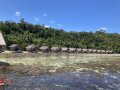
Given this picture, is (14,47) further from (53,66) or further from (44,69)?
(44,69)

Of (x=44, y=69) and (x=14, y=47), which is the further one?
(x=14, y=47)

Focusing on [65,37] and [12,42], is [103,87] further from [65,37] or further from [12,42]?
[65,37]

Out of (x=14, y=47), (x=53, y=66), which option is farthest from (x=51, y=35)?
(x=53, y=66)

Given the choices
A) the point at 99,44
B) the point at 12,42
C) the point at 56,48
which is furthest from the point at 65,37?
the point at 12,42

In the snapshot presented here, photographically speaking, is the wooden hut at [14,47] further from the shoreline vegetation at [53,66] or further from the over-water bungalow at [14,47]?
the shoreline vegetation at [53,66]

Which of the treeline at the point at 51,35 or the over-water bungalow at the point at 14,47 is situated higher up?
the treeline at the point at 51,35

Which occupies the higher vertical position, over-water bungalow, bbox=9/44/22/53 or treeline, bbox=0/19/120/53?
treeline, bbox=0/19/120/53

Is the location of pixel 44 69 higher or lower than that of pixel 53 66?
lower

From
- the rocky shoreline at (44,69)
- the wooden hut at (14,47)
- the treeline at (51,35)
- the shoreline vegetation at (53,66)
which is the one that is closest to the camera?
the rocky shoreline at (44,69)

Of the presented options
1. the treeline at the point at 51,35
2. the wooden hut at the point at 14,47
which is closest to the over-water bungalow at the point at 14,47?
the wooden hut at the point at 14,47

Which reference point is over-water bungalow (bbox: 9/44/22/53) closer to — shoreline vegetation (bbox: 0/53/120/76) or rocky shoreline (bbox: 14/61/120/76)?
shoreline vegetation (bbox: 0/53/120/76)

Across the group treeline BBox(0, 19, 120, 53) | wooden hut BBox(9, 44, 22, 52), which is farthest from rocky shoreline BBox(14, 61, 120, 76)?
treeline BBox(0, 19, 120, 53)

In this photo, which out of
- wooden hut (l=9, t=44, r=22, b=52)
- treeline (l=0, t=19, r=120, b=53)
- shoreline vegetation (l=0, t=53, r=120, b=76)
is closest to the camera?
shoreline vegetation (l=0, t=53, r=120, b=76)

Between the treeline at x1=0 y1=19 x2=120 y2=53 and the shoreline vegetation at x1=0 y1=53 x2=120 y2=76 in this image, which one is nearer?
the shoreline vegetation at x1=0 y1=53 x2=120 y2=76
